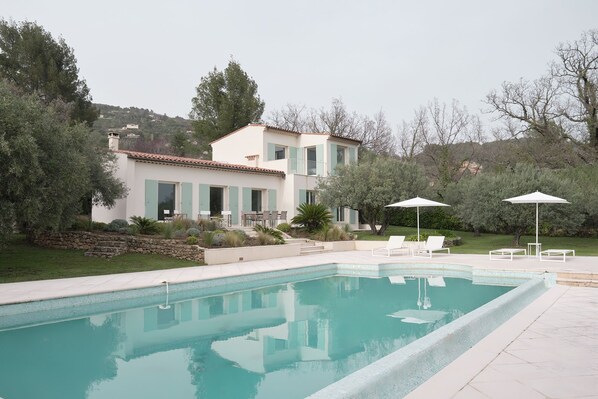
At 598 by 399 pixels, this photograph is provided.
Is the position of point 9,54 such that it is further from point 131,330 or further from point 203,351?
point 203,351

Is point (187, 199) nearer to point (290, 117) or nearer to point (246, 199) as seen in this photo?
point (246, 199)

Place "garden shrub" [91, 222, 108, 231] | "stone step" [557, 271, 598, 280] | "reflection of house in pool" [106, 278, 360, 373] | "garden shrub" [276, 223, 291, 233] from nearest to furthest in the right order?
"reflection of house in pool" [106, 278, 360, 373] → "stone step" [557, 271, 598, 280] → "garden shrub" [91, 222, 108, 231] → "garden shrub" [276, 223, 291, 233]

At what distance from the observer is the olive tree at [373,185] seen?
22.5 metres

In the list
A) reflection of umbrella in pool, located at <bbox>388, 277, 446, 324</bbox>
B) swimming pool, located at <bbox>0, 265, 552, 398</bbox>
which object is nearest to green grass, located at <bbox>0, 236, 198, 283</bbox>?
swimming pool, located at <bbox>0, 265, 552, 398</bbox>

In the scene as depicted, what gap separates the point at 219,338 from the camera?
7.20 m

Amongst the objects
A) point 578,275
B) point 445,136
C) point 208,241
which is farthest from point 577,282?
point 445,136

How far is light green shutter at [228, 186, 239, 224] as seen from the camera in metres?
22.6

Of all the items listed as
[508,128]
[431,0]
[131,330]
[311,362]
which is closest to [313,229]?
[431,0]

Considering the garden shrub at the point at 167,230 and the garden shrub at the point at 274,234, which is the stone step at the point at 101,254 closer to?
the garden shrub at the point at 167,230

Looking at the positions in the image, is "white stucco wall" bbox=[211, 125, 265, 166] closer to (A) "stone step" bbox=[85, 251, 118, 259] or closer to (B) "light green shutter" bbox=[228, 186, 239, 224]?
(B) "light green shutter" bbox=[228, 186, 239, 224]

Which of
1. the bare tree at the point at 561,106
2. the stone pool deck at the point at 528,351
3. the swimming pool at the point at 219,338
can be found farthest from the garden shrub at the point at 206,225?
the bare tree at the point at 561,106

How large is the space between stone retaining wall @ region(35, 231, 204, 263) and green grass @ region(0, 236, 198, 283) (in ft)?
0.93

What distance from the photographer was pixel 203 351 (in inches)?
254

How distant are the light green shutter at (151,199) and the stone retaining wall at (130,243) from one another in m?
3.64
